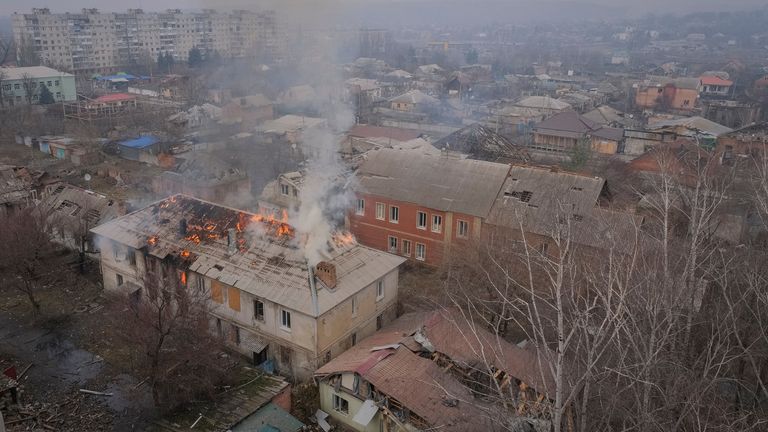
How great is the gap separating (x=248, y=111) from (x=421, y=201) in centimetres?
3134

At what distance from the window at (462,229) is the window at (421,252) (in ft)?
6.38

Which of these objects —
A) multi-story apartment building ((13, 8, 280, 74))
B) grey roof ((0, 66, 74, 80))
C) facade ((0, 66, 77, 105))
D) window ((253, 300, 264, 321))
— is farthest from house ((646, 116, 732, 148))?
grey roof ((0, 66, 74, 80))

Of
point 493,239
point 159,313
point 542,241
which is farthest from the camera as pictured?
point 542,241

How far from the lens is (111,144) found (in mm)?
44531

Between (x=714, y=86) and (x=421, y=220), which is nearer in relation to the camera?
(x=421, y=220)

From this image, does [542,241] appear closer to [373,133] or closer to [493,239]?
[493,239]

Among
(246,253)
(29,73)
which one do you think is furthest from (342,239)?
(29,73)

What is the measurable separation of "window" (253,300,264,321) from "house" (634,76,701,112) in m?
63.8

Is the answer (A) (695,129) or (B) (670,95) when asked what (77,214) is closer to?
(A) (695,129)

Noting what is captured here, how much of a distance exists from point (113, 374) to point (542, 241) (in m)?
15.5

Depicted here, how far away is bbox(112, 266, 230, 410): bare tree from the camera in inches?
566

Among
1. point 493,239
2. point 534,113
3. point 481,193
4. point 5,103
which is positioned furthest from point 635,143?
point 5,103

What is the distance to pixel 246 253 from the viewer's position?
18.0 meters

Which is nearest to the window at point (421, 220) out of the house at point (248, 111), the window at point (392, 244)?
the window at point (392, 244)
